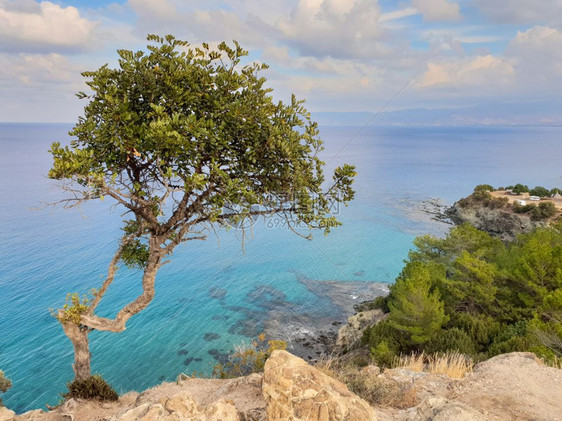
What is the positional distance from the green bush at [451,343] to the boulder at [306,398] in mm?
11033

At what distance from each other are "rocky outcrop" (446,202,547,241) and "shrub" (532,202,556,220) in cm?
106

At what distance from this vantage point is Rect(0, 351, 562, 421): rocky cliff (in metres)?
5.67

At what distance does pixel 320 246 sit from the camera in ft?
163

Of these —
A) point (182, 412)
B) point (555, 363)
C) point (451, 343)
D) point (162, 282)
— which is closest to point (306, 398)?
point (182, 412)

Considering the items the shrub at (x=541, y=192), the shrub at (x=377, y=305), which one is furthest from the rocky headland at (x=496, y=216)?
the shrub at (x=377, y=305)

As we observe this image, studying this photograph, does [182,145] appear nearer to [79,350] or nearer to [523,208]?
[79,350]

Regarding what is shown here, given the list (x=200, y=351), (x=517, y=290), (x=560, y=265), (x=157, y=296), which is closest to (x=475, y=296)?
(x=517, y=290)

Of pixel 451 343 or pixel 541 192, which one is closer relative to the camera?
pixel 451 343

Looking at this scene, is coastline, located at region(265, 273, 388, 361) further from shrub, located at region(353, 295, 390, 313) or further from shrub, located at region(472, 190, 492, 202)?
shrub, located at region(472, 190, 492, 202)

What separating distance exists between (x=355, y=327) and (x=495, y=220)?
42.5 meters

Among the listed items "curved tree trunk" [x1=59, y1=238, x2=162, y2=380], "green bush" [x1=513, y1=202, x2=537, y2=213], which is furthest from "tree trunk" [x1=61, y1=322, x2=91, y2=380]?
"green bush" [x1=513, y1=202, x2=537, y2=213]

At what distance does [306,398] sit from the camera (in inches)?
222

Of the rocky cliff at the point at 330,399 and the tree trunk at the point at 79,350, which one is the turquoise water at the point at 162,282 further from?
the rocky cliff at the point at 330,399

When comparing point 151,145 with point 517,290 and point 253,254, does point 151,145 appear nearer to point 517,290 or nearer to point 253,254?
point 517,290
